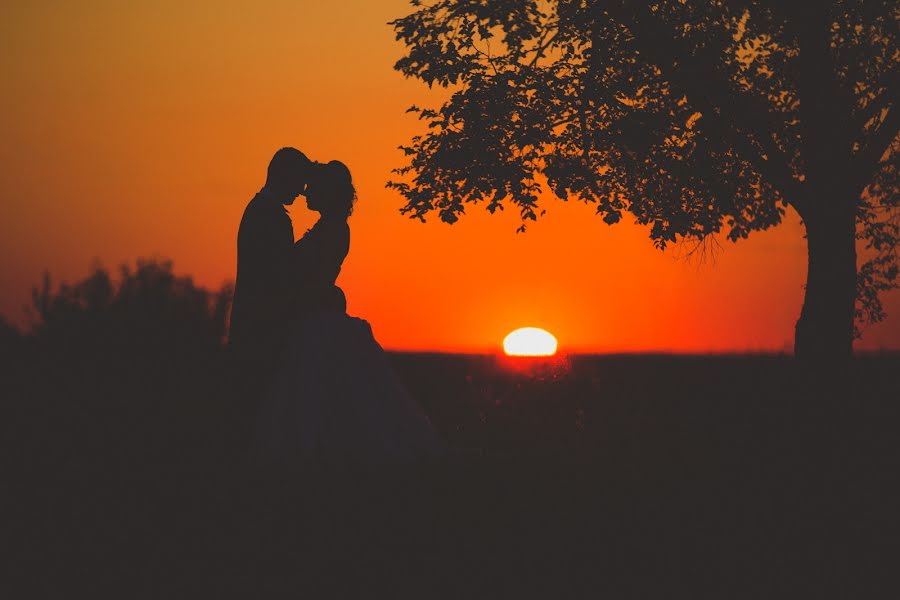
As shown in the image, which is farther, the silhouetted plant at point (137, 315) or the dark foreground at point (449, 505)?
the silhouetted plant at point (137, 315)

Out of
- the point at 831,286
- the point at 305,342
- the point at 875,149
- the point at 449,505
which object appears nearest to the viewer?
the point at 449,505

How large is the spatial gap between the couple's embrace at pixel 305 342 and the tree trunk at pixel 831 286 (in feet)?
33.9

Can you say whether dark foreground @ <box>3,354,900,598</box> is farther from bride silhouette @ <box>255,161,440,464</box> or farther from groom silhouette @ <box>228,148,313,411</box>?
groom silhouette @ <box>228,148,313,411</box>

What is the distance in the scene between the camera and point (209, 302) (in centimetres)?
1675

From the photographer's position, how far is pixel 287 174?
905 centimetres

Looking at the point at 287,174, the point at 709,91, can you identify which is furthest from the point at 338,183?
the point at 709,91

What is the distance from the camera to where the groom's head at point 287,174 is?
904 cm

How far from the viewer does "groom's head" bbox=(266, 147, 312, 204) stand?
9.04m

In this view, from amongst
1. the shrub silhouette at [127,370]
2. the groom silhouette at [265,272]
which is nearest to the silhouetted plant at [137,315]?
the shrub silhouette at [127,370]

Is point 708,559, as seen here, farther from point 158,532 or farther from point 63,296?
point 63,296

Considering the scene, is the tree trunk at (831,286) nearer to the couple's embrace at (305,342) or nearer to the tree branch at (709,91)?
the tree branch at (709,91)

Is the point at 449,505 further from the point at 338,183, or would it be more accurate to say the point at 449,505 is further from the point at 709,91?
the point at 709,91

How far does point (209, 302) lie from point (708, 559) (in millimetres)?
11075

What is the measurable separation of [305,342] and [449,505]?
196 cm
